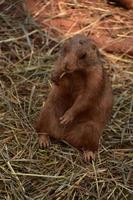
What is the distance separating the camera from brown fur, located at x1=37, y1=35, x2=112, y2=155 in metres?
3.91

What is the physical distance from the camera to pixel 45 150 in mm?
4305

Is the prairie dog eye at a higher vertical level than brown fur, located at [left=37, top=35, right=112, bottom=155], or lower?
higher

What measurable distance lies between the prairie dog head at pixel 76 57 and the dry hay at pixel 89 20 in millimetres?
1836

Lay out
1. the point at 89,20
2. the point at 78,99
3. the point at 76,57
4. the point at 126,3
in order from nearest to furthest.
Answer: the point at 76,57
the point at 78,99
the point at 89,20
the point at 126,3

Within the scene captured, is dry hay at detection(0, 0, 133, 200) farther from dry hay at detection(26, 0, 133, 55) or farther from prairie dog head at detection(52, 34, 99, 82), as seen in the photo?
prairie dog head at detection(52, 34, 99, 82)

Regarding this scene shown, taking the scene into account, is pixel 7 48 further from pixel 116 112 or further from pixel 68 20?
pixel 116 112

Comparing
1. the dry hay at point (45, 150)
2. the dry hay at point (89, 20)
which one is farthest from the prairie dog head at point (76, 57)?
the dry hay at point (89, 20)

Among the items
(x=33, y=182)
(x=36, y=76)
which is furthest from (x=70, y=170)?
(x=36, y=76)

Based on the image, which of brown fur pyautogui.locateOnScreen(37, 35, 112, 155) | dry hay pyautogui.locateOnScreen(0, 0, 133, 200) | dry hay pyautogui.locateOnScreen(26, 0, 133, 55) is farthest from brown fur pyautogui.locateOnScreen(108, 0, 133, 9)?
brown fur pyautogui.locateOnScreen(37, 35, 112, 155)

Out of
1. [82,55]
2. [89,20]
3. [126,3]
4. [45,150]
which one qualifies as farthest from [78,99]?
[126,3]

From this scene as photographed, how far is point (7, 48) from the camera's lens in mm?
5641

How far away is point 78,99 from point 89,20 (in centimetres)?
230

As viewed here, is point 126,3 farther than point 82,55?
Yes

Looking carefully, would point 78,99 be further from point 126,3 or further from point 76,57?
point 126,3
